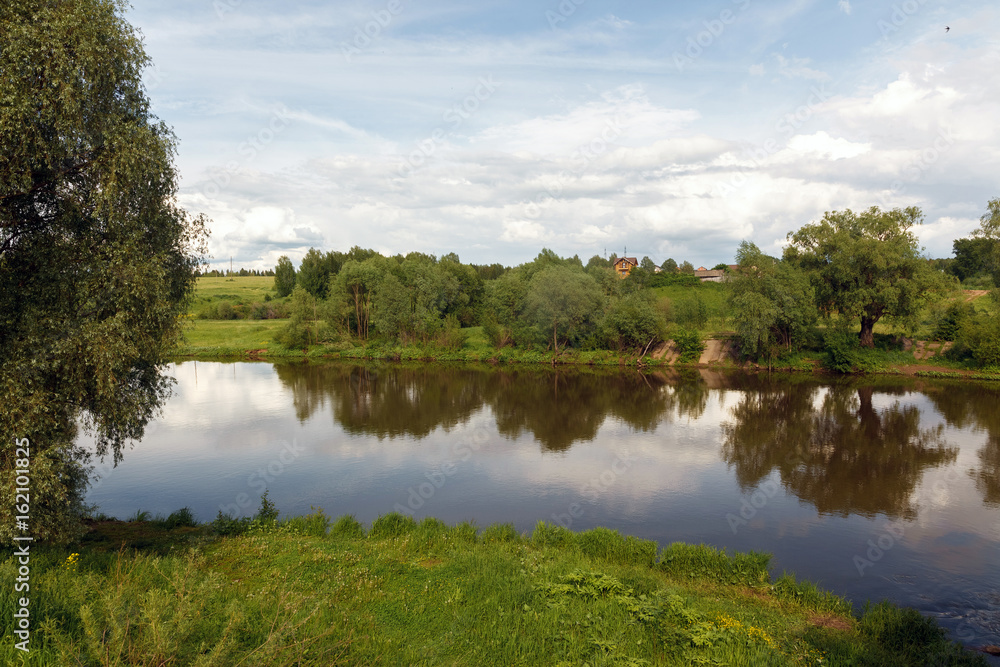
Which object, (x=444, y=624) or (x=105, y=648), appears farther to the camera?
(x=444, y=624)

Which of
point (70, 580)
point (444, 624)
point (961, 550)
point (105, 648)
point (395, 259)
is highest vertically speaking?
point (395, 259)

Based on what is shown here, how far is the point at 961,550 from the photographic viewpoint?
45.4 feet

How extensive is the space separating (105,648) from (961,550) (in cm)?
1773

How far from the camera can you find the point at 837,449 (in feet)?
75.6

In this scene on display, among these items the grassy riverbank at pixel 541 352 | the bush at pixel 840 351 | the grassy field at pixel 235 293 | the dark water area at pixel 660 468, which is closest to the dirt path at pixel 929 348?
the grassy riverbank at pixel 541 352

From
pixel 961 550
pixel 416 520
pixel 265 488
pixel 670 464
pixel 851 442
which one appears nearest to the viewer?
pixel 961 550

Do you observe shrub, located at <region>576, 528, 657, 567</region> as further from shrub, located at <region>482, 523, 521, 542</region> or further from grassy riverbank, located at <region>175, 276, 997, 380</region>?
grassy riverbank, located at <region>175, 276, 997, 380</region>

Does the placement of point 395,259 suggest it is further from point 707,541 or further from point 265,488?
point 707,541

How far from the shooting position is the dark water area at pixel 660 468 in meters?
14.0

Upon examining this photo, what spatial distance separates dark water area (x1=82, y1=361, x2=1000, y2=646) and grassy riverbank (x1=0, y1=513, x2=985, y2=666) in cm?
231

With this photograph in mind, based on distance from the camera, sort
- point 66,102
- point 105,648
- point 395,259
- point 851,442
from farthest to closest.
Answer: point 395,259, point 851,442, point 66,102, point 105,648

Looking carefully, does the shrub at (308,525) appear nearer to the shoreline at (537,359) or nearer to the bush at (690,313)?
the shoreline at (537,359)

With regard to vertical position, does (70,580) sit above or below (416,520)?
above

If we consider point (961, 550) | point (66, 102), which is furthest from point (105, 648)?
point (961, 550)
